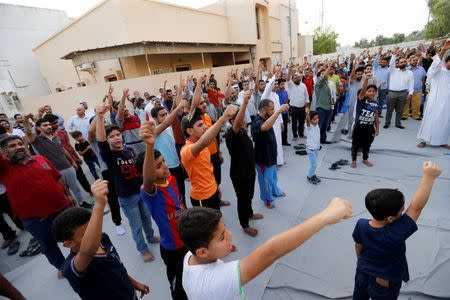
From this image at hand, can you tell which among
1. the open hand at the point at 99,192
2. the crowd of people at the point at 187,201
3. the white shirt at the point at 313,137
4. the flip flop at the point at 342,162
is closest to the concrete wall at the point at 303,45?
the crowd of people at the point at 187,201

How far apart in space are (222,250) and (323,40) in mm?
47101

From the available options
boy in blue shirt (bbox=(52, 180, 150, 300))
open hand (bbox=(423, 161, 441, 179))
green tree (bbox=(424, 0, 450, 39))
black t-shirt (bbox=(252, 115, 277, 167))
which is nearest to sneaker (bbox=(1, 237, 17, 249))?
boy in blue shirt (bbox=(52, 180, 150, 300))

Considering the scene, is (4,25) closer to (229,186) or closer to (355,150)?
(229,186)

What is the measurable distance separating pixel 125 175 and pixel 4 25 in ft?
77.0

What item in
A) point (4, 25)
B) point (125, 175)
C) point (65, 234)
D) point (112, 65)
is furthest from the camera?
point (4, 25)

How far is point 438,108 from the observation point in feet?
16.9

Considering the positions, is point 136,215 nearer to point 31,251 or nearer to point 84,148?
point 31,251

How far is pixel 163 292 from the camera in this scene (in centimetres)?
270

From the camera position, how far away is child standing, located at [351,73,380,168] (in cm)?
455

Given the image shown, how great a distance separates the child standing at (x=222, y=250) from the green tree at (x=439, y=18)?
37588 millimetres

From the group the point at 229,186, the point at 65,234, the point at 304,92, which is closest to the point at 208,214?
the point at 65,234

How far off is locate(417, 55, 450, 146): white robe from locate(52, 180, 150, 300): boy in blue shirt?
6.32 metres

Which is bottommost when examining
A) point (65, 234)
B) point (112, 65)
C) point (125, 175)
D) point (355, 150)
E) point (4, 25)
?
point (355, 150)

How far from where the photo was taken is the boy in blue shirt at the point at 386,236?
5.16 feet
